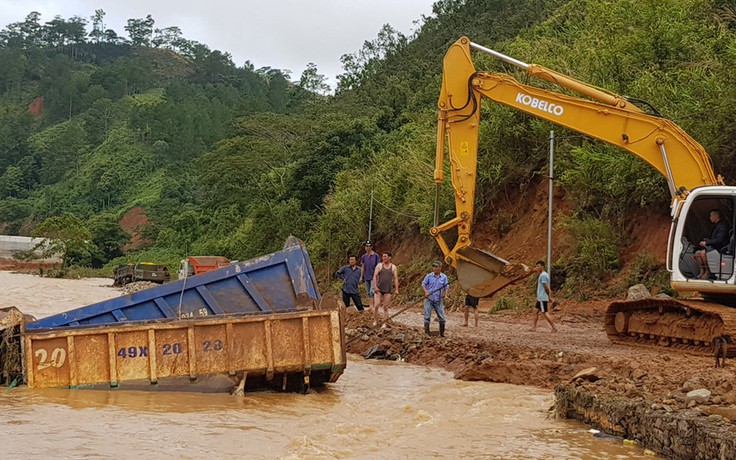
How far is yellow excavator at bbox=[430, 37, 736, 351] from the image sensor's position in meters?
15.2

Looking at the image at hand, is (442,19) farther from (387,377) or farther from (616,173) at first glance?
(387,377)

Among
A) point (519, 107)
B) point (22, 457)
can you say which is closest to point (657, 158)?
point (519, 107)

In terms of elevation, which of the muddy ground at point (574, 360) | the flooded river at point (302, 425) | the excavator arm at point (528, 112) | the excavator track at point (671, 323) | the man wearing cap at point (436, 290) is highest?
the excavator arm at point (528, 112)

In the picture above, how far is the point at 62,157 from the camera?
127250 mm

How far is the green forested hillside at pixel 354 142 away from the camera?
25297 mm

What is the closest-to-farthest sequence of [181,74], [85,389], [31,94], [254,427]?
[254,427] < [85,389] < [31,94] < [181,74]

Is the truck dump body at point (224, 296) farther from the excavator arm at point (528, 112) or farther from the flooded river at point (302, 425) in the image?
the excavator arm at point (528, 112)

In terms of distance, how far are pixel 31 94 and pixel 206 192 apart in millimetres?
90435

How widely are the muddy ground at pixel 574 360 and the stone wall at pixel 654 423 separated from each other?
22 millimetres

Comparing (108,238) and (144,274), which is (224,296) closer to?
(144,274)

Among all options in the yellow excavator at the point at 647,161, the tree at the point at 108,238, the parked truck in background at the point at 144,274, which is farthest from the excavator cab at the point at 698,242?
the tree at the point at 108,238

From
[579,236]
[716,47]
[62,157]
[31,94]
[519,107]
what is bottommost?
[579,236]

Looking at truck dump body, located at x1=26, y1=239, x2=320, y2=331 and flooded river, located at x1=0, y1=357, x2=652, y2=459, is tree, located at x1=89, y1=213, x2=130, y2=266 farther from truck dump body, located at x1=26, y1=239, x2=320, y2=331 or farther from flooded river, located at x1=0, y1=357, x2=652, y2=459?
flooded river, located at x1=0, y1=357, x2=652, y2=459

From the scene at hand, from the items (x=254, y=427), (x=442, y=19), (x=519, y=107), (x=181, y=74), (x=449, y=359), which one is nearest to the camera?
(x=254, y=427)
